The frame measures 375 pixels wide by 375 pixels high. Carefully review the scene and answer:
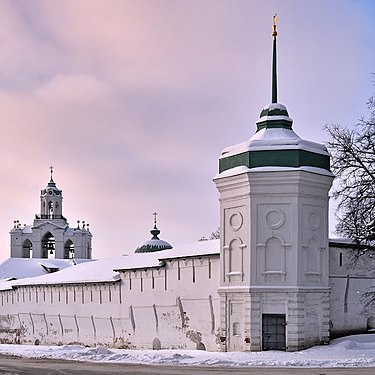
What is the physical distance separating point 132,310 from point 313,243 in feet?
39.7

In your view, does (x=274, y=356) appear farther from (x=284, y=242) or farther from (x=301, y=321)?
(x=284, y=242)

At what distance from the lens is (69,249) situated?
82.8 m

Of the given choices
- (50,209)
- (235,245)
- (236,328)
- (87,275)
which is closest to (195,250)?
(235,245)

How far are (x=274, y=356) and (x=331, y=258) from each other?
5.28 m

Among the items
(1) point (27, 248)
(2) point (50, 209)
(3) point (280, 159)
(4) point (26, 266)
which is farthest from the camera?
(1) point (27, 248)

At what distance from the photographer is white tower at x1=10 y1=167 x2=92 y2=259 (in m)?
79.5

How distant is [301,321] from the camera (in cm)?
2520

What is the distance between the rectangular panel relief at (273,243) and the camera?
83.7ft

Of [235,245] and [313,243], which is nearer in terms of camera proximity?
[313,243]

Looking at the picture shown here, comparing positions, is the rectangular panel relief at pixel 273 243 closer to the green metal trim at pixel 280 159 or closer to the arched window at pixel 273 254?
the arched window at pixel 273 254

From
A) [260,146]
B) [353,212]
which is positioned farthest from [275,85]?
[353,212]

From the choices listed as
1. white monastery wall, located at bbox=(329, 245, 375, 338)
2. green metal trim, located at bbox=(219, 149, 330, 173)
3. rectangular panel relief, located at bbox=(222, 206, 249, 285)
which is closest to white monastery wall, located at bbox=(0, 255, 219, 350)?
rectangular panel relief, located at bbox=(222, 206, 249, 285)

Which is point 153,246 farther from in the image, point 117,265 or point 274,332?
point 274,332

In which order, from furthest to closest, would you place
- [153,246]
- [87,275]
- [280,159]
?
[153,246], [87,275], [280,159]
